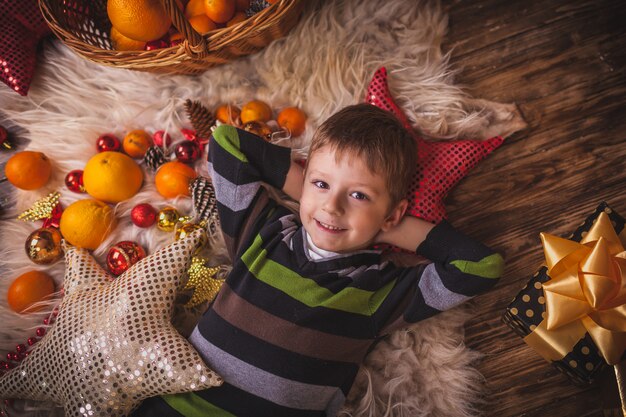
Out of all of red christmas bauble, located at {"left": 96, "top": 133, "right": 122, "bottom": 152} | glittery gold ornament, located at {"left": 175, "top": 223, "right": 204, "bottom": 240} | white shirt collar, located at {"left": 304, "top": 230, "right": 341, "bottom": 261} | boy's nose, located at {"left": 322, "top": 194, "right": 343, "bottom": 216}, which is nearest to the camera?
boy's nose, located at {"left": 322, "top": 194, "right": 343, "bottom": 216}

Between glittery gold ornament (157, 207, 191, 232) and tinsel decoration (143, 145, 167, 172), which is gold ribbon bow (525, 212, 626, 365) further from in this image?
tinsel decoration (143, 145, 167, 172)

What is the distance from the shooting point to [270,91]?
130cm

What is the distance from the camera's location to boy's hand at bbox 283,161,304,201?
45.1 inches

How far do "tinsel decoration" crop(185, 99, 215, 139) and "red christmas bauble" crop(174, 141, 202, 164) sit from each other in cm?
4

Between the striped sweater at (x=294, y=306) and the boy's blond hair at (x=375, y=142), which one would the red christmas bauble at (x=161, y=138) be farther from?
the boy's blond hair at (x=375, y=142)

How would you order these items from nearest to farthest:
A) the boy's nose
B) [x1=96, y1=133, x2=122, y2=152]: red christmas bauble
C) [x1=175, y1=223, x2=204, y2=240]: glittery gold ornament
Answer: the boy's nose, [x1=175, y1=223, x2=204, y2=240]: glittery gold ornament, [x1=96, y1=133, x2=122, y2=152]: red christmas bauble

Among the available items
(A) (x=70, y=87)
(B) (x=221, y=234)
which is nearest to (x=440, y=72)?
(B) (x=221, y=234)

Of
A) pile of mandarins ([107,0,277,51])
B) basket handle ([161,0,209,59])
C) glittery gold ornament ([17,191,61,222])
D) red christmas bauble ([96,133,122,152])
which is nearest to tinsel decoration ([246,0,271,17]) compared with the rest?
pile of mandarins ([107,0,277,51])

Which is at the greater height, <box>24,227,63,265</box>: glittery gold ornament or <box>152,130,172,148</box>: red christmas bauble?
<box>152,130,172,148</box>: red christmas bauble

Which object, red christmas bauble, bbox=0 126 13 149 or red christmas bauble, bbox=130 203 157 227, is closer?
red christmas bauble, bbox=130 203 157 227

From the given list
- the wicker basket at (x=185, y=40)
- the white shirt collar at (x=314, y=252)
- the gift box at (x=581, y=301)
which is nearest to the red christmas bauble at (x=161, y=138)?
the wicker basket at (x=185, y=40)

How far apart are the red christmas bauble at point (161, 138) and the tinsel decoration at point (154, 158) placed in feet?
0.09

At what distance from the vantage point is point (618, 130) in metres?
1.25

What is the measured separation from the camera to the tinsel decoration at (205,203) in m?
1.19
